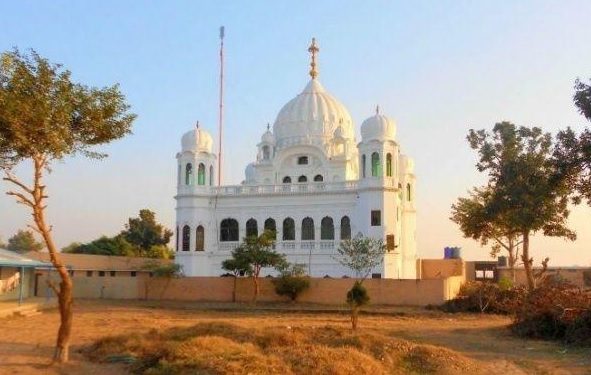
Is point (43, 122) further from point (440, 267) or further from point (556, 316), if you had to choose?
point (440, 267)

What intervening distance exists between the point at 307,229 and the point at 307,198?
6.53 feet

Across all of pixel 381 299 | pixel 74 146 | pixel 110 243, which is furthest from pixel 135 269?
pixel 74 146

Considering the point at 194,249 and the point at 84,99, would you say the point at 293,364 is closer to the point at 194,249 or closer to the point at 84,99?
the point at 84,99

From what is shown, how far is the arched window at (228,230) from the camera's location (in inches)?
1797

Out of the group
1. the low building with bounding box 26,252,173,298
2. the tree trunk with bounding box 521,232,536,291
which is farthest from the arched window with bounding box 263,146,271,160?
the tree trunk with bounding box 521,232,536,291

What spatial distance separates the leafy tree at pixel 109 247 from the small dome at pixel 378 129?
1154 inches

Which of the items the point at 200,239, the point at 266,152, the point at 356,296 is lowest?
the point at 356,296

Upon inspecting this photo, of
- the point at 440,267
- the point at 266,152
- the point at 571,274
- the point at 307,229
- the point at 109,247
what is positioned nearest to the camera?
the point at 307,229

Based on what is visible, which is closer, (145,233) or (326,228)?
(326,228)

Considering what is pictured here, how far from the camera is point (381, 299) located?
3538 centimetres

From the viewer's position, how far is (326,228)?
43812mm

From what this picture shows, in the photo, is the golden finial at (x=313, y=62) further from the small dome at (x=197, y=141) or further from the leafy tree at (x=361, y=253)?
the leafy tree at (x=361, y=253)

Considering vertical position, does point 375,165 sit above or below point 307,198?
above

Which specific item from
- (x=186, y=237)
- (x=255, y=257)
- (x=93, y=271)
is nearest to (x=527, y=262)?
(x=255, y=257)
